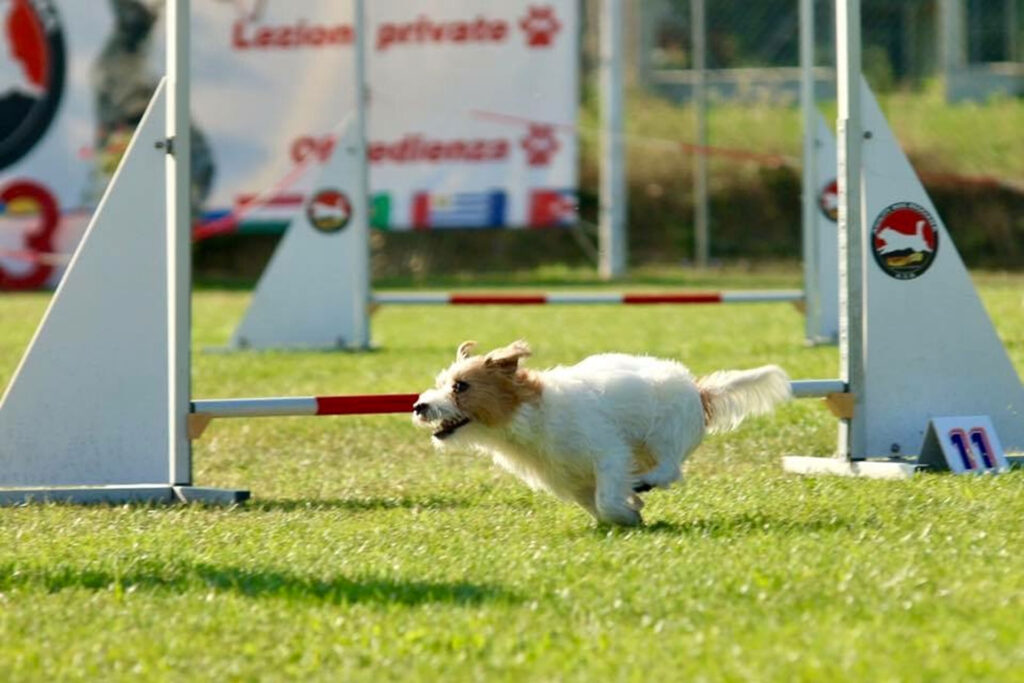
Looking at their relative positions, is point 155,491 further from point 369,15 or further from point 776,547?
point 369,15

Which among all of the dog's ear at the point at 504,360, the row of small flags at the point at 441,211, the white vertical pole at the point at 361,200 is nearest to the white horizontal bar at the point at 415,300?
the white vertical pole at the point at 361,200

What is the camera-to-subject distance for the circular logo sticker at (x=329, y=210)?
504 inches

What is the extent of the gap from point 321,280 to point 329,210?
1.71 feet

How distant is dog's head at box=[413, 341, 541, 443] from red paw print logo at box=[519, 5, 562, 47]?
630 inches

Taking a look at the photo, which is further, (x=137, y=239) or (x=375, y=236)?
(x=375, y=236)

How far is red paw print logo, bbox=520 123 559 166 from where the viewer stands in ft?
70.3

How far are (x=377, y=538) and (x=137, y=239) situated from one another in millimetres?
1730

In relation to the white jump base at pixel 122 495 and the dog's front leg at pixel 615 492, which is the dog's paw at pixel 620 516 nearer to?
the dog's front leg at pixel 615 492

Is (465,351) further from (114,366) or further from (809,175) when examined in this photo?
(809,175)

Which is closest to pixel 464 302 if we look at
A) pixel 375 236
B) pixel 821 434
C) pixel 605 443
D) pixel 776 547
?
pixel 821 434

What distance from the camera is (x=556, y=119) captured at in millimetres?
21438

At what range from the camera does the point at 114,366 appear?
6.75 metres

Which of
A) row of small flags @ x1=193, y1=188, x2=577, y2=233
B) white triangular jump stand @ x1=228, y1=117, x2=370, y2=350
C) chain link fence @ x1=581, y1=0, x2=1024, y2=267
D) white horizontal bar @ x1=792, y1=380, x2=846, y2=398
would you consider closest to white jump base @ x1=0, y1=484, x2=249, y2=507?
white horizontal bar @ x1=792, y1=380, x2=846, y2=398

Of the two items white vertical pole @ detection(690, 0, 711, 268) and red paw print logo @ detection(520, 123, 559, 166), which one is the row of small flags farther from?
white vertical pole @ detection(690, 0, 711, 268)
